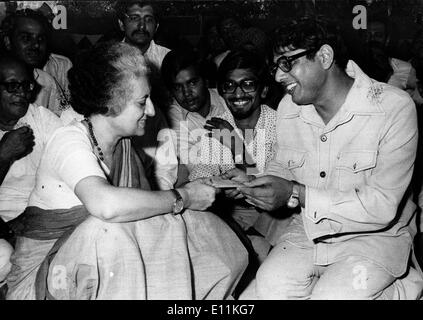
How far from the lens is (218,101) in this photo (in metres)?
3.62

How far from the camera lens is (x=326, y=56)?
2361 millimetres

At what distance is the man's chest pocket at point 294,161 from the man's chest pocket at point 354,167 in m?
0.22

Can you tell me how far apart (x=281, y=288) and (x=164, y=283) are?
57 cm

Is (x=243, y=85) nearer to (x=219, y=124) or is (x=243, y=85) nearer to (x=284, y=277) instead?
(x=219, y=124)

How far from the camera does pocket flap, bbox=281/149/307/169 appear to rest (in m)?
2.52

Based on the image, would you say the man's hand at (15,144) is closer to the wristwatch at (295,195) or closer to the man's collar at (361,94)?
the wristwatch at (295,195)

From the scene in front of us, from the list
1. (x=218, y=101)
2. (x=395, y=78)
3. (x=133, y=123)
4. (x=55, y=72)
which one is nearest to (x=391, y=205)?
(x=133, y=123)

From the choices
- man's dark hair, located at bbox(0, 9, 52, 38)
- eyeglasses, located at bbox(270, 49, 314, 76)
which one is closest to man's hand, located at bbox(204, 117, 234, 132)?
eyeglasses, located at bbox(270, 49, 314, 76)

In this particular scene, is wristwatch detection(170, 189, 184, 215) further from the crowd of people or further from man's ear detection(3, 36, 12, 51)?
man's ear detection(3, 36, 12, 51)

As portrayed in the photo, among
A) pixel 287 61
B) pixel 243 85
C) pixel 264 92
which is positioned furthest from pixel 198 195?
pixel 264 92

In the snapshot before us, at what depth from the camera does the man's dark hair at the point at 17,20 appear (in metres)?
3.69

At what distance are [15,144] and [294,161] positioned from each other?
1.61 meters

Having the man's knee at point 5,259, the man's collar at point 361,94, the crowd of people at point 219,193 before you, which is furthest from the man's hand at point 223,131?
the man's knee at point 5,259

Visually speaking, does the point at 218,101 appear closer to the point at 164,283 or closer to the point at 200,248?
the point at 200,248
